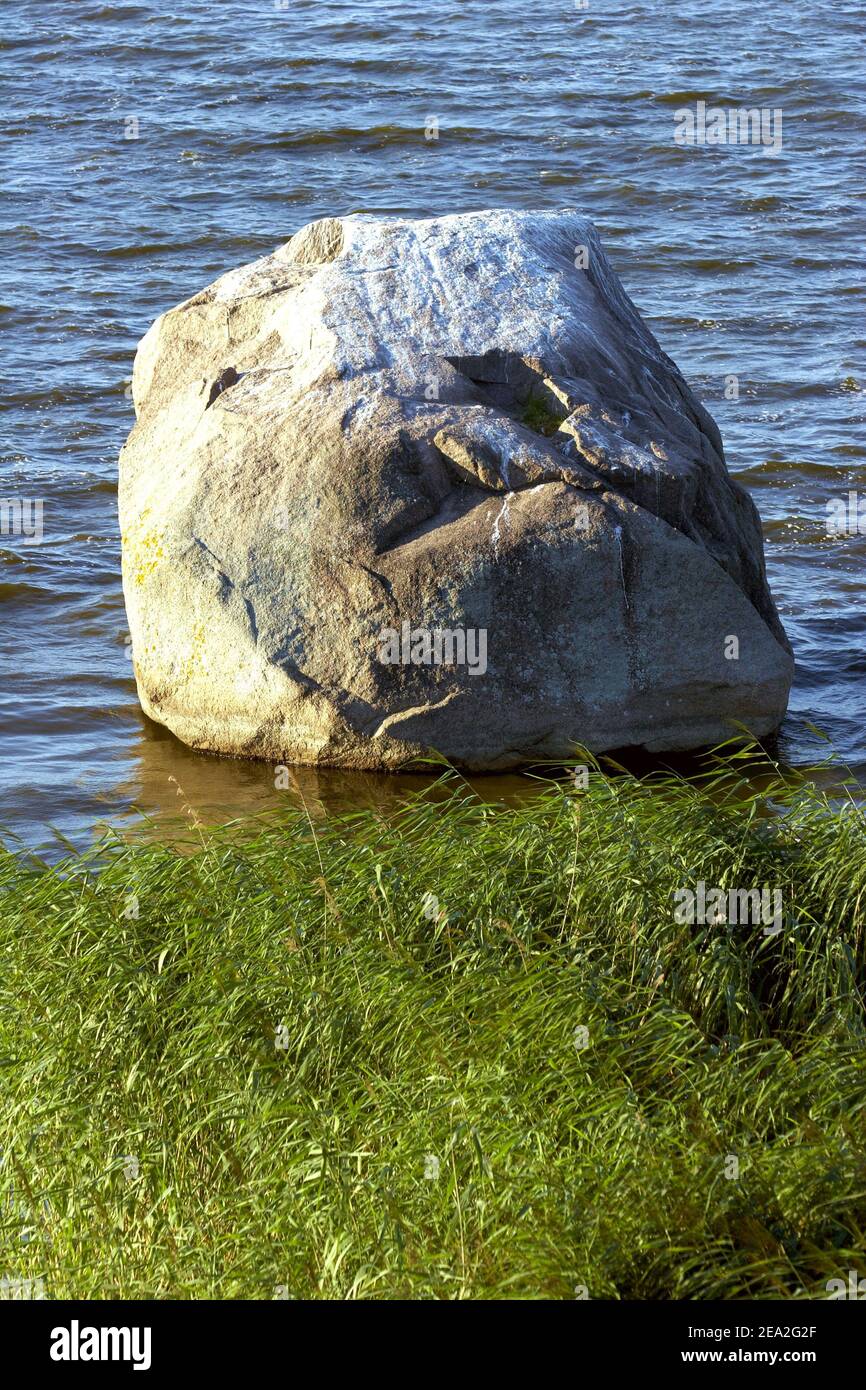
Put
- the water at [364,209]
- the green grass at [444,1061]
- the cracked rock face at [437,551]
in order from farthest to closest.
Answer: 1. the water at [364,209]
2. the cracked rock face at [437,551]
3. the green grass at [444,1061]

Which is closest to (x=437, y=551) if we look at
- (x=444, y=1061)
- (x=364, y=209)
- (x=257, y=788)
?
(x=257, y=788)

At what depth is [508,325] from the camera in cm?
745

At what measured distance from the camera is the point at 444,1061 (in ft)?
14.5

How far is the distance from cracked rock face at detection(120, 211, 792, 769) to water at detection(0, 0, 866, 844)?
1.23ft

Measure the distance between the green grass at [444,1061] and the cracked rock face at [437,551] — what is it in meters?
1.17

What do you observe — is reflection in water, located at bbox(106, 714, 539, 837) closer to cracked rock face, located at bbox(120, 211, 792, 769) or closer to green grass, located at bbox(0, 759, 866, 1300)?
cracked rock face, located at bbox(120, 211, 792, 769)

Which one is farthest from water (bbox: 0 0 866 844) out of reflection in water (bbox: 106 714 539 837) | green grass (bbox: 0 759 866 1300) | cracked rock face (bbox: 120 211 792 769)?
green grass (bbox: 0 759 866 1300)

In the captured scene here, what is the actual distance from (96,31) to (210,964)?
18619mm

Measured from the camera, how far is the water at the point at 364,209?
834 centimetres

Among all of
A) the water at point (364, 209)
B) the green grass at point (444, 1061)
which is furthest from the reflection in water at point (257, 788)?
the green grass at point (444, 1061)

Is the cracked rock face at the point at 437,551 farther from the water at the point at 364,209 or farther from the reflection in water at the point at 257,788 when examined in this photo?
the water at the point at 364,209

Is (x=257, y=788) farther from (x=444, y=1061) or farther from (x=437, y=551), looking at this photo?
(x=444, y=1061)

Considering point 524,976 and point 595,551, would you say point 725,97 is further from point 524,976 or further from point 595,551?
point 524,976

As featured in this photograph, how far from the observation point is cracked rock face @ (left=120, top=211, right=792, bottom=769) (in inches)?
274
